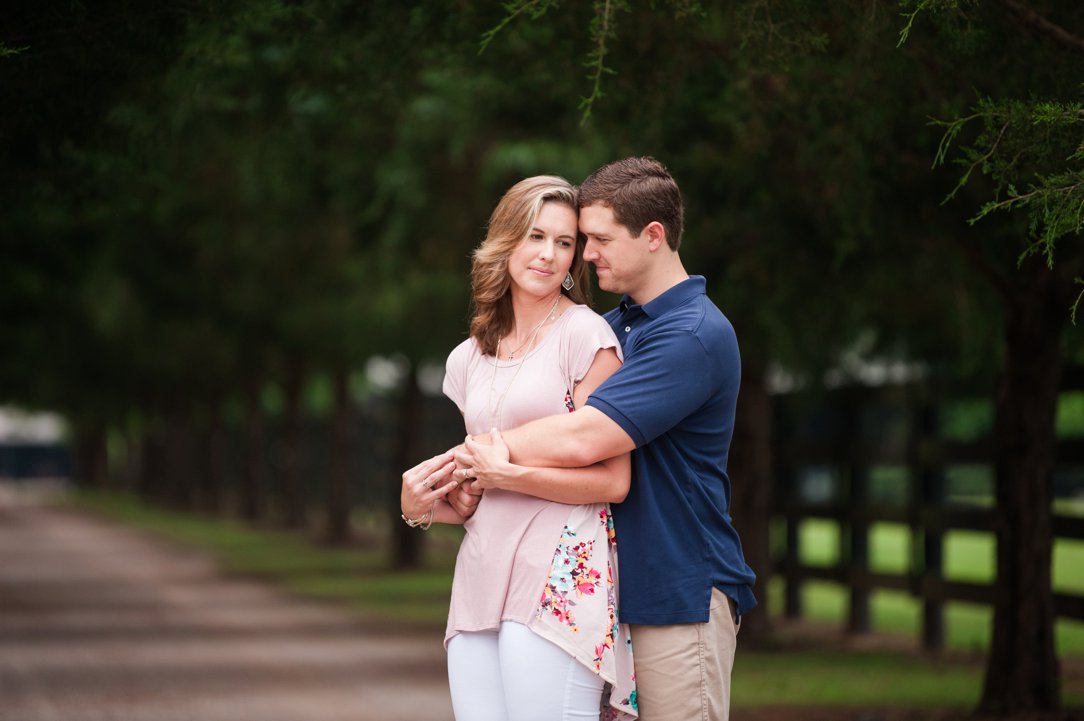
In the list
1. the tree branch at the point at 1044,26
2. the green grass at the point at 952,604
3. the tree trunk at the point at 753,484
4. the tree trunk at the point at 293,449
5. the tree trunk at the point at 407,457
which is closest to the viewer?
the tree branch at the point at 1044,26

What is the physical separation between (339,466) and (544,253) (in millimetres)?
20819

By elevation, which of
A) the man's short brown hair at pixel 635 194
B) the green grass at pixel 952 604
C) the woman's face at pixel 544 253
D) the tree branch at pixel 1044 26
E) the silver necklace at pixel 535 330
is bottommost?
the green grass at pixel 952 604

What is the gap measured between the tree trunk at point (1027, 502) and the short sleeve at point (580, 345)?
4.59 meters

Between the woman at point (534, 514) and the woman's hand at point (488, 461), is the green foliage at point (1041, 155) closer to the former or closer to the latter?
the woman at point (534, 514)

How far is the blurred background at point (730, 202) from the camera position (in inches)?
221

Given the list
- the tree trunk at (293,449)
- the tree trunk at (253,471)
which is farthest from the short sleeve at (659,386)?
the tree trunk at (253,471)

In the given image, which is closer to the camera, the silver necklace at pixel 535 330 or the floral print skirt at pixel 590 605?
the floral print skirt at pixel 590 605

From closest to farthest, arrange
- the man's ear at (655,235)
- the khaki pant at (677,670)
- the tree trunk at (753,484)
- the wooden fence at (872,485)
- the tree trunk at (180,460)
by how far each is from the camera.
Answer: the khaki pant at (677,670) < the man's ear at (655,235) < the wooden fence at (872,485) < the tree trunk at (753,484) < the tree trunk at (180,460)

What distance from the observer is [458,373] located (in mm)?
4254

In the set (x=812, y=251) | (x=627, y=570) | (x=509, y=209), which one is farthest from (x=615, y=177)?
(x=812, y=251)

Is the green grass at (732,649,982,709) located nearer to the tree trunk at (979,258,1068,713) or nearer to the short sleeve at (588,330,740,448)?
the tree trunk at (979,258,1068,713)

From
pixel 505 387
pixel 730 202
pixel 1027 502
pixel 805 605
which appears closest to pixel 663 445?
pixel 505 387

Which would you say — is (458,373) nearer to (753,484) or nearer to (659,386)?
(659,386)

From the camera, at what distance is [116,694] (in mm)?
9703
